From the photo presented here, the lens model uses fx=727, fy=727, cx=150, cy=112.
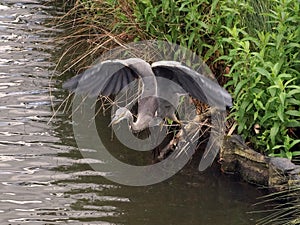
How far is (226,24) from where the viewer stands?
5.50 meters

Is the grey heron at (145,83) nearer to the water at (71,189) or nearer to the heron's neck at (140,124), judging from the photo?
the heron's neck at (140,124)

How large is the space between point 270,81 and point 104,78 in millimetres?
1187

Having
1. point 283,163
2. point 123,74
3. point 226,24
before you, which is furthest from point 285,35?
point 123,74

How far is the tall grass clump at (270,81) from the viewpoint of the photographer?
16.4ft

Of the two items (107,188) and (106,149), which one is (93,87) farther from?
(106,149)

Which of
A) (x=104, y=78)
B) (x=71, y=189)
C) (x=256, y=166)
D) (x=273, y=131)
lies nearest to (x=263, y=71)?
(x=273, y=131)

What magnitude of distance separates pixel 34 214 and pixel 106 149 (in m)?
1.22

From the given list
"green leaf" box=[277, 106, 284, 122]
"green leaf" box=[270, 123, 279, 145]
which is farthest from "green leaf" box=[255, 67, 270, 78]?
"green leaf" box=[270, 123, 279, 145]

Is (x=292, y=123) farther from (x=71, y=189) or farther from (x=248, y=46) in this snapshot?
(x=71, y=189)

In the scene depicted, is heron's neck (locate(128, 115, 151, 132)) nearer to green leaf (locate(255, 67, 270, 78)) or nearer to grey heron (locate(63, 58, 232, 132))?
grey heron (locate(63, 58, 232, 132))

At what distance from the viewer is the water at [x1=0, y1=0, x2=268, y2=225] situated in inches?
194

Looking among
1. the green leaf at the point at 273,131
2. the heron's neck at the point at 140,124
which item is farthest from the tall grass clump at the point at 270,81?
the heron's neck at the point at 140,124

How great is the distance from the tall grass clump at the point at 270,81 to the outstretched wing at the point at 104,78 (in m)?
0.77

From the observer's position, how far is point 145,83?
4.82 m
